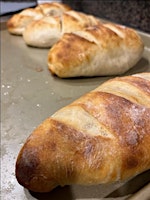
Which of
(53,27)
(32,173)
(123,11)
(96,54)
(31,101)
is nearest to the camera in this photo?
(32,173)

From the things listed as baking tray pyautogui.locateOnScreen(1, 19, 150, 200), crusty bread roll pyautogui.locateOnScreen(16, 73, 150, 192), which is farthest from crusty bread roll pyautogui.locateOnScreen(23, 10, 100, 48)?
crusty bread roll pyautogui.locateOnScreen(16, 73, 150, 192)

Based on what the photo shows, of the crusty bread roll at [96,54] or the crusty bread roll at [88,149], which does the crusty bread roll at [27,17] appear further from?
the crusty bread roll at [88,149]

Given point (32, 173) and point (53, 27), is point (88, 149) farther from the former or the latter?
point (53, 27)

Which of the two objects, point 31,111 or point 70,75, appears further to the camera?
point 70,75

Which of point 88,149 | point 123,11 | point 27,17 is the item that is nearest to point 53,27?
point 27,17

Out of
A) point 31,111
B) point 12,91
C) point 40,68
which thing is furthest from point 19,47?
point 31,111

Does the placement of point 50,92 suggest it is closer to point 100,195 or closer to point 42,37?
point 42,37

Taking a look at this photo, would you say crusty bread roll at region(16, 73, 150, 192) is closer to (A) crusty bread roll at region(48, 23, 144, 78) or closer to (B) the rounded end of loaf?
(B) the rounded end of loaf

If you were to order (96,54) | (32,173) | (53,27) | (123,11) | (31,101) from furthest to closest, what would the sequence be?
(123,11), (53,27), (96,54), (31,101), (32,173)

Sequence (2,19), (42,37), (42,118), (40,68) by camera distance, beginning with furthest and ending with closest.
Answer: (2,19)
(42,37)
(40,68)
(42,118)
